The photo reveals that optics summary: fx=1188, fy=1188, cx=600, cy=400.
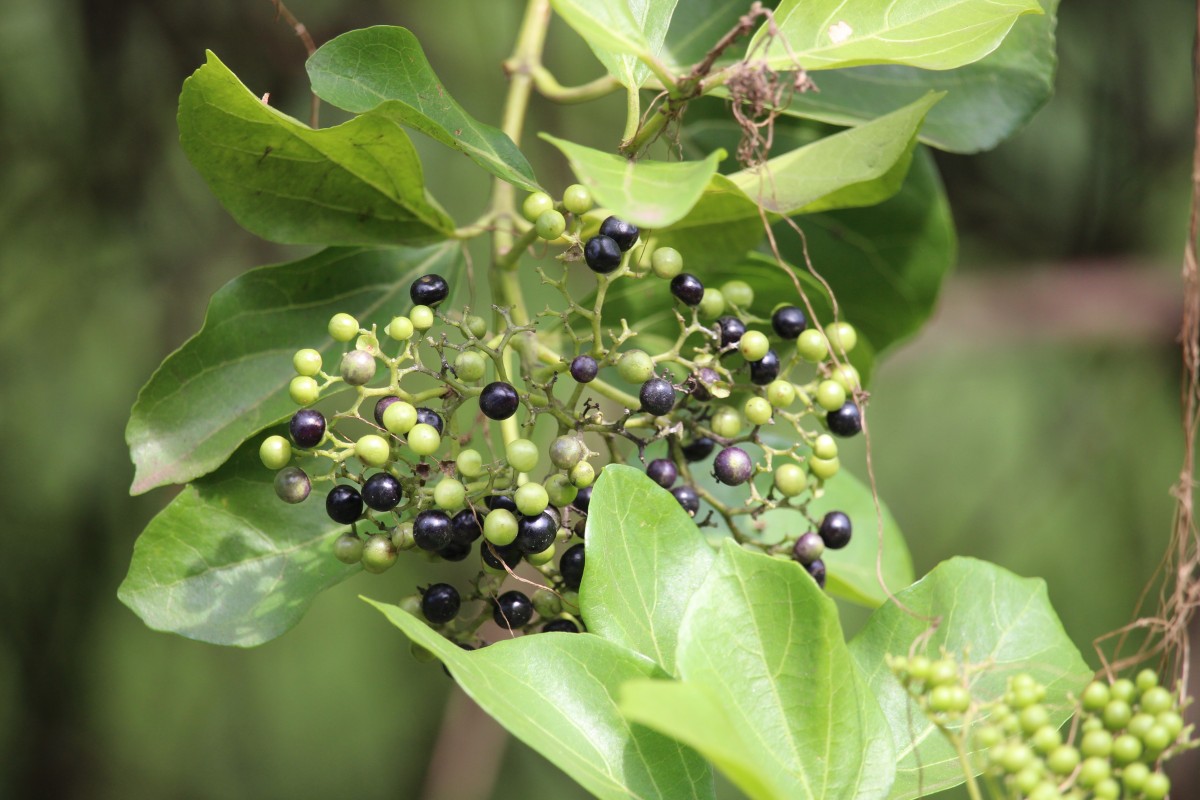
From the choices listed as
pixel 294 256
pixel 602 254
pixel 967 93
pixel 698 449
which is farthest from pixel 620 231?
pixel 294 256

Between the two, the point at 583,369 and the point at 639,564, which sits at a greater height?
the point at 583,369

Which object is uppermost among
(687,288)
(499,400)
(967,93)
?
(967,93)

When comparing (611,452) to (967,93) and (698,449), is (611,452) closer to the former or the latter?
(698,449)

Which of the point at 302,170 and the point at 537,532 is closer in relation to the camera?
the point at 537,532

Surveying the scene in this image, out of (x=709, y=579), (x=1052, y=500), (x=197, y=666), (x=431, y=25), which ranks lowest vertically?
(x=197, y=666)

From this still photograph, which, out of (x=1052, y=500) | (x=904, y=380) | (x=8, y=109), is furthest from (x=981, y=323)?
(x=8, y=109)

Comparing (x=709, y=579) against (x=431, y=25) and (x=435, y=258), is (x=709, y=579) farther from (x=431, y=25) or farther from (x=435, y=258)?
(x=431, y=25)
